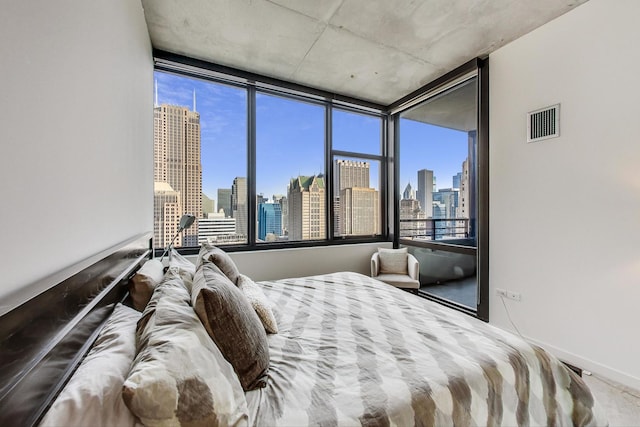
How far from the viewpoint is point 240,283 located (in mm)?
1705

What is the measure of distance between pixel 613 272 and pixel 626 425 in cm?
100

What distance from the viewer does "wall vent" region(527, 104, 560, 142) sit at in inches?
90.1

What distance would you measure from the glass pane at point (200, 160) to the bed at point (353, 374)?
5.48 ft

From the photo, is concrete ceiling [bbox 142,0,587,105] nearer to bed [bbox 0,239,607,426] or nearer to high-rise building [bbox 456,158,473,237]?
high-rise building [bbox 456,158,473,237]

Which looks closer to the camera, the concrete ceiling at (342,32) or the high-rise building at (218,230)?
the concrete ceiling at (342,32)

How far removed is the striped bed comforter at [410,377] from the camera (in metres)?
0.91

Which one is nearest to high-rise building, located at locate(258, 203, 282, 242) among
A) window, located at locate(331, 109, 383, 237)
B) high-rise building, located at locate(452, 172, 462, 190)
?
window, located at locate(331, 109, 383, 237)

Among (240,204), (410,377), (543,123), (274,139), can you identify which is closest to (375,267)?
(240,204)

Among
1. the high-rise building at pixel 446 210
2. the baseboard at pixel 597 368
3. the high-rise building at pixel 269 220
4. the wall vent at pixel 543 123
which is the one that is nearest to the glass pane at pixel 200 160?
the high-rise building at pixel 269 220

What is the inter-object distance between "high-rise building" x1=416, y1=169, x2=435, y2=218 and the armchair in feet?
2.21

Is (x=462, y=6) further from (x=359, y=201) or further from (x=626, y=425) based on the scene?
(x=626, y=425)

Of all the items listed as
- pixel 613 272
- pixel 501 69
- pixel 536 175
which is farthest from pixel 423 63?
pixel 613 272

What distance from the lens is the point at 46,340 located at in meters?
0.64

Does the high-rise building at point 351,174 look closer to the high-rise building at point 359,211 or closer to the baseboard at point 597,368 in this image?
the high-rise building at point 359,211
